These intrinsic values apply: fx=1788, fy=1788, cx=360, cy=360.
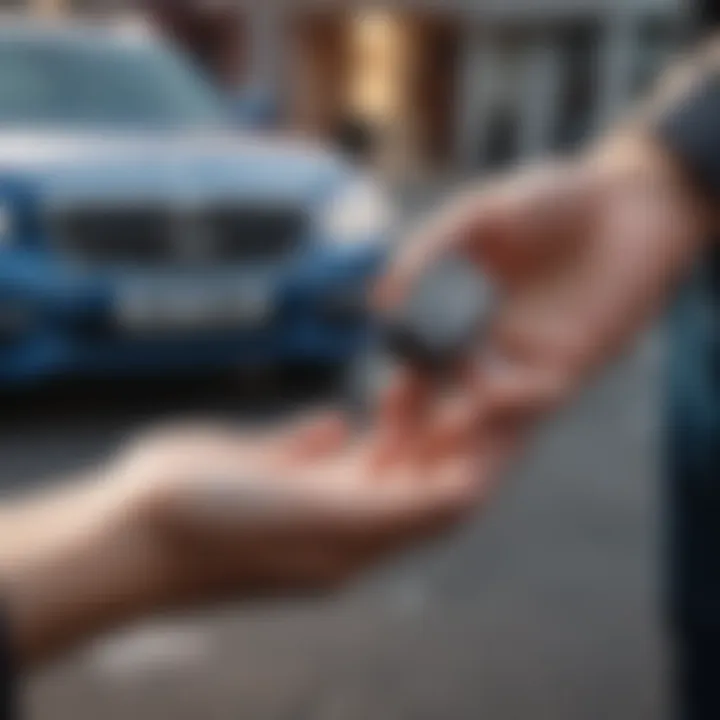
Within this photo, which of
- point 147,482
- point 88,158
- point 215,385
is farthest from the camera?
point 215,385

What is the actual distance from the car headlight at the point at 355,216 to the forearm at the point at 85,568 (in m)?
4.48

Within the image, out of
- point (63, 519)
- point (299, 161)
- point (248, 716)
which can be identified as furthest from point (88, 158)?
point (63, 519)

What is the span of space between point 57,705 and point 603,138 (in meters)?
1.70

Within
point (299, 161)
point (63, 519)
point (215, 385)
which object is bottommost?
point (215, 385)

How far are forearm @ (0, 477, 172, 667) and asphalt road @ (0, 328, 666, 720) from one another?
4.92 ft

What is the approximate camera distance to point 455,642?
328cm

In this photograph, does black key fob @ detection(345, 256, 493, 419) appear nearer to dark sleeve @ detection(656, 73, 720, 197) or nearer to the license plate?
dark sleeve @ detection(656, 73, 720, 197)

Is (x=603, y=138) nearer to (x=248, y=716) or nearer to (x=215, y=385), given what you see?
(x=248, y=716)

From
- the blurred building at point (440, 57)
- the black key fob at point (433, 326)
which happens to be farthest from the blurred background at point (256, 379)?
the blurred building at point (440, 57)

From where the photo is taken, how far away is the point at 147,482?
95 cm

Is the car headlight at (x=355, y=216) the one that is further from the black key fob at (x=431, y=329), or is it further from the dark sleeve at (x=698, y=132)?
the black key fob at (x=431, y=329)

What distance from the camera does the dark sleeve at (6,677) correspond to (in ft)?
2.51

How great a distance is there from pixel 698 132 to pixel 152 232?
4173 millimetres

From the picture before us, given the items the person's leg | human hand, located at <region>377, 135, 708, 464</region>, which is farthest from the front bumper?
human hand, located at <region>377, 135, 708, 464</region>
